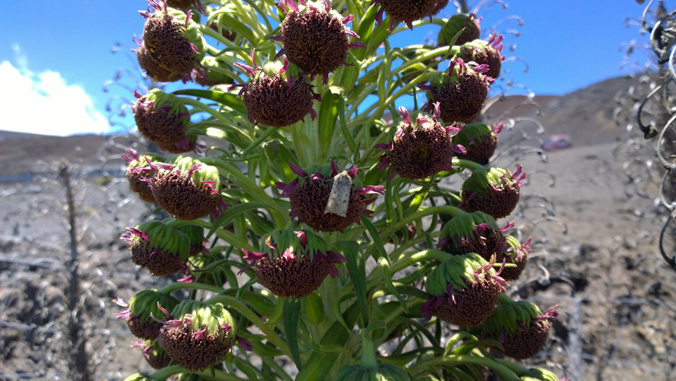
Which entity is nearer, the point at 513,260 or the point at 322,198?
the point at 322,198

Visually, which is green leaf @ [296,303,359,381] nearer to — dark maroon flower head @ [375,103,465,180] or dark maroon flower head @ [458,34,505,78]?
dark maroon flower head @ [375,103,465,180]

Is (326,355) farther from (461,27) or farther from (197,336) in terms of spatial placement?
(461,27)

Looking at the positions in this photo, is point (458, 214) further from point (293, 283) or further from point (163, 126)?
point (163, 126)

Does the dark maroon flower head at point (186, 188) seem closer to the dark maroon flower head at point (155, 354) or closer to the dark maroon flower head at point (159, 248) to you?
the dark maroon flower head at point (159, 248)

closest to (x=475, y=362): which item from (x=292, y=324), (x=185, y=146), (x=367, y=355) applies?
(x=367, y=355)

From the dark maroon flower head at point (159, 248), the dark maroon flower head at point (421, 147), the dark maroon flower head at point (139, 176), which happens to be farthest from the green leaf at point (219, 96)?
the dark maroon flower head at point (421, 147)

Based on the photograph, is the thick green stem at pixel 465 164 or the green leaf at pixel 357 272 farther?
the thick green stem at pixel 465 164

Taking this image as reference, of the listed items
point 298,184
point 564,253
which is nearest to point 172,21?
point 298,184
